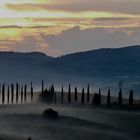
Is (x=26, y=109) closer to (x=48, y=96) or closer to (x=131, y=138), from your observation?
(x=48, y=96)

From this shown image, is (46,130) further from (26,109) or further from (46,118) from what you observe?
(26,109)

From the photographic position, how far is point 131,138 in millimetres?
91062

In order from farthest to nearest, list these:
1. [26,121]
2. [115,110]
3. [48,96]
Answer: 1. [48,96]
2. [115,110]
3. [26,121]

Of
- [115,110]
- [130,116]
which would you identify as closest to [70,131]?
[130,116]

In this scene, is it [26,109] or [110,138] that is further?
[26,109]

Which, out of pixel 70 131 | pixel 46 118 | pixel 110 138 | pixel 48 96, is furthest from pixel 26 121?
pixel 48 96

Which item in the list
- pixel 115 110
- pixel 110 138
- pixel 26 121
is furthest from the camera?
pixel 115 110

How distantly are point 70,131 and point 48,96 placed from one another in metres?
54.3

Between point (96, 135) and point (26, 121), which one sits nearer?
point (96, 135)

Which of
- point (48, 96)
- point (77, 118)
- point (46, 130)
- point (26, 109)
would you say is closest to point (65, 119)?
point (77, 118)

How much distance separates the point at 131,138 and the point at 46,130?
12625mm

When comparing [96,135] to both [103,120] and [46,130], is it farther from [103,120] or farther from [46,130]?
[103,120]

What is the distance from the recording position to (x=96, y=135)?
8994 centimetres

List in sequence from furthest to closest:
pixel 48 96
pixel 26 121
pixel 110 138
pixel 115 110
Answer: pixel 48 96, pixel 115 110, pixel 26 121, pixel 110 138
